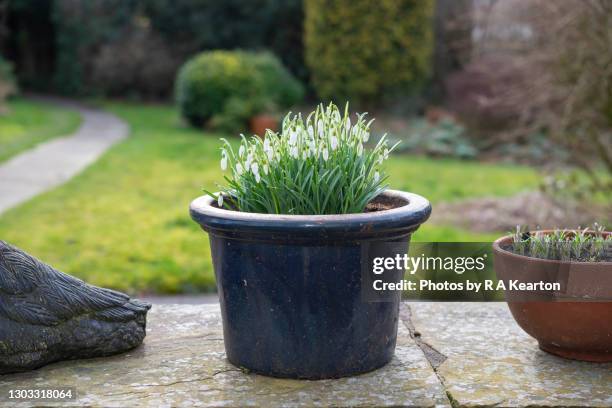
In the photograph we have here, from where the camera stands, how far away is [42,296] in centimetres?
258

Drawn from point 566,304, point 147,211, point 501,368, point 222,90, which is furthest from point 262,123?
point 566,304

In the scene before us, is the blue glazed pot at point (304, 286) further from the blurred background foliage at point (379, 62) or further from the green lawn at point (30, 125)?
the green lawn at point (30, 125)

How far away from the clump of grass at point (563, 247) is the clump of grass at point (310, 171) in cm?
55

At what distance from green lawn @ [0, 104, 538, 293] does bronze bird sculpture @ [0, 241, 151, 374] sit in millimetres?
2563

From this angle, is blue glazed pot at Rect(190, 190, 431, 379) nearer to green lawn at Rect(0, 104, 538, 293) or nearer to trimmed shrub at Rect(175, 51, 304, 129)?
green lawn at Rect(0, 104, 538, 293)

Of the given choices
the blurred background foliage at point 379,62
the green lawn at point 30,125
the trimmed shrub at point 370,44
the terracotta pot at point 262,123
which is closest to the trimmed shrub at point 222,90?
the blurred background foliage at point 379,62

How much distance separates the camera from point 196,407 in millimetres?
2357

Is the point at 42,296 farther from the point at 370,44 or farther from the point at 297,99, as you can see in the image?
the point at 297,99

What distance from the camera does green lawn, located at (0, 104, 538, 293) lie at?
5.63 metres

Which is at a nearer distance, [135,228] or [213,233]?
[213,233]

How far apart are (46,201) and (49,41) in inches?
650

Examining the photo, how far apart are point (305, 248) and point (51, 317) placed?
884mm

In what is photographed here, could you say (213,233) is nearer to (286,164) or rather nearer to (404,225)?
(286,164)

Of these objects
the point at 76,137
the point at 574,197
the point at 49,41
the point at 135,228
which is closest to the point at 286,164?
the point at 135,228
